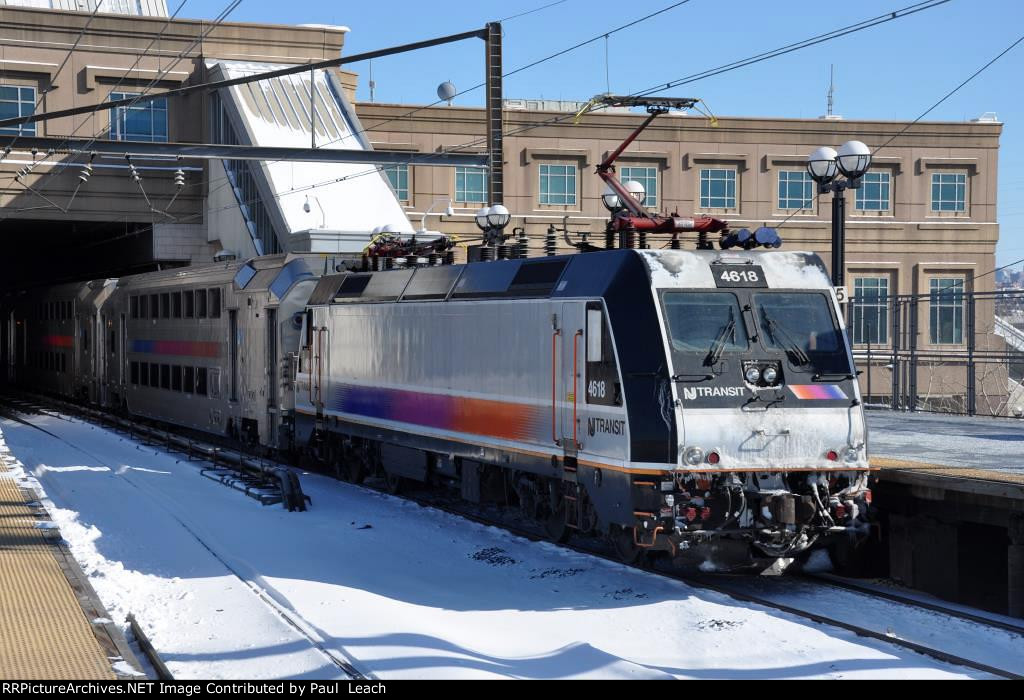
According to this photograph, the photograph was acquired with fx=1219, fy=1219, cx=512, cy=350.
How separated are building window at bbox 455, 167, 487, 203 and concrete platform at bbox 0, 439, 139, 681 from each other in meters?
31.2

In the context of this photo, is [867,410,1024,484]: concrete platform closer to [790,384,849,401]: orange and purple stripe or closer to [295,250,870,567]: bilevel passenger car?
[790,384,849,401]: orange and purple stripe

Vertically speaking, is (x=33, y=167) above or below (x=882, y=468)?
above

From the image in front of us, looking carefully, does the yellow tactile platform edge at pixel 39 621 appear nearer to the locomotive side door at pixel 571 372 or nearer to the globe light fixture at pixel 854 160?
the locomotive side door at pixel 571 372

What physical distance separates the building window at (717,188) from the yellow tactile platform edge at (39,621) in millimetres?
35126

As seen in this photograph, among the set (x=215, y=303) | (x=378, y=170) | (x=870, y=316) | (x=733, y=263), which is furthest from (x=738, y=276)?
(x=378, y=170)

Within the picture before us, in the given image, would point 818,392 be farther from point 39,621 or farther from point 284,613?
point 39,621

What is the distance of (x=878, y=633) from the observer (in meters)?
10.2

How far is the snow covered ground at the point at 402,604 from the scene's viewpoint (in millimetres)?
9414

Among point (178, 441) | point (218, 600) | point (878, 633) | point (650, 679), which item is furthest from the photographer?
point (178, 441)

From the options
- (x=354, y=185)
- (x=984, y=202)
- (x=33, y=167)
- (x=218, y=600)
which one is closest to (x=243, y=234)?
(x=354, y=185)

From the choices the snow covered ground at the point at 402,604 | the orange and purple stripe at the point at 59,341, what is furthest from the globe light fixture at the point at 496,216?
the orange and purple stripe at the point at 59,341

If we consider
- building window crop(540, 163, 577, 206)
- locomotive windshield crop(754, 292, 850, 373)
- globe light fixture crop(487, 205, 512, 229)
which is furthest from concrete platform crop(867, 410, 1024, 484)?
building window crop(540, 163, 577, 206)
